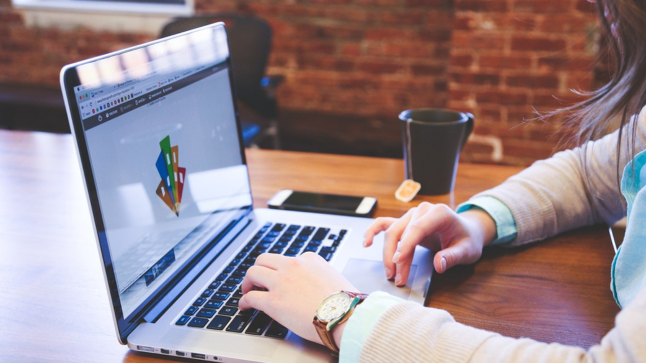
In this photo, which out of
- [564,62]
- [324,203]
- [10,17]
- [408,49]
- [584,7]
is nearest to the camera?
[324,203]

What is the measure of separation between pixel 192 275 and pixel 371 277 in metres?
0.22

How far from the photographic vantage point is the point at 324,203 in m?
0.90

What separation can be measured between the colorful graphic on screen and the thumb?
12.8 inches

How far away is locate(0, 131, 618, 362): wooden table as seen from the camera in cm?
57

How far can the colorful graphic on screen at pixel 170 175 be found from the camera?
0.63 m

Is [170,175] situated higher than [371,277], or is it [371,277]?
[170,175]

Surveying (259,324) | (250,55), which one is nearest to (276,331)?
(259,324)

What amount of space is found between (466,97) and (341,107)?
2.95ft

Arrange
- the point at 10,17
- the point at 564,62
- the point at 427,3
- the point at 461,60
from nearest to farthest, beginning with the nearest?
the point at 564,62 < the point at 461,60 < the point at 427,3 < the point at 10,17

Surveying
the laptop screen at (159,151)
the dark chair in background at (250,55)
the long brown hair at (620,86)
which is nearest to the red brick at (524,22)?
the dark chair in background at (250,55)

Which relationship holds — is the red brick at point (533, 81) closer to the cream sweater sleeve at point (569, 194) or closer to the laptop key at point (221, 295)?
the cream sweater sleeve at point (569, 194)

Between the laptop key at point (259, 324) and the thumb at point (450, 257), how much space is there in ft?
0.71

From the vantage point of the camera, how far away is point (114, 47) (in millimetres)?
3043

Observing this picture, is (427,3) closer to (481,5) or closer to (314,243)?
(481,5)
